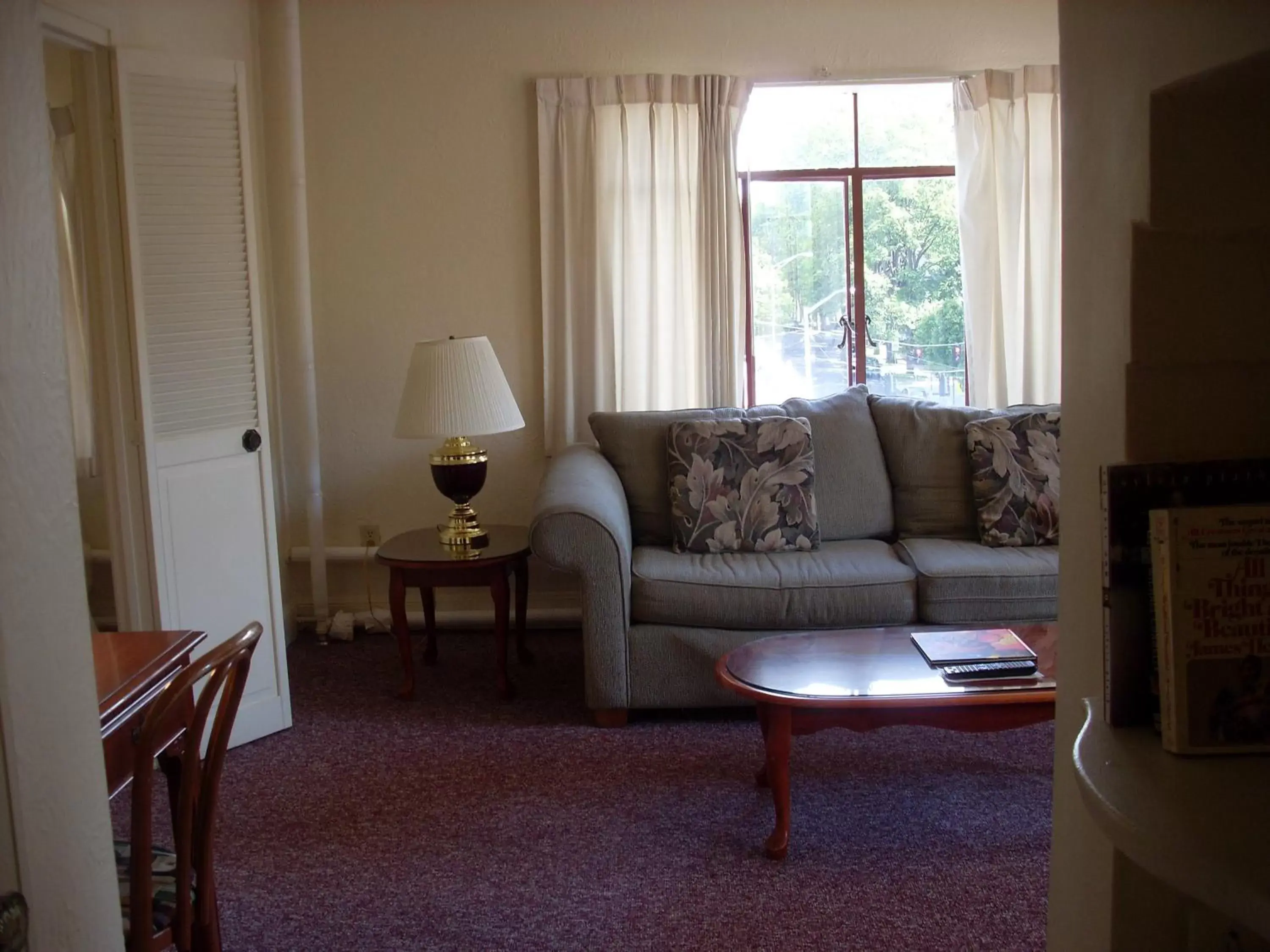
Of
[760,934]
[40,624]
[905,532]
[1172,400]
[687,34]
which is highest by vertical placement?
[687,34]

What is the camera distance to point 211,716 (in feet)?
11.4

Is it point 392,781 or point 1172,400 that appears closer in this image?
point 1172,400

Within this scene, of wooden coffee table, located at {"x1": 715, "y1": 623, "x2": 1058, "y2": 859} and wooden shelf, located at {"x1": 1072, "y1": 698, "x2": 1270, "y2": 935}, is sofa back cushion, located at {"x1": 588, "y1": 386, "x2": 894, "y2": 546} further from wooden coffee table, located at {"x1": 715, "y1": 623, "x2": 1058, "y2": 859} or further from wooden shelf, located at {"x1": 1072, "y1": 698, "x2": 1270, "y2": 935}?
wooden shelf, located at {"x1": 1072, "y1": 698, "x2": 1270, "y2": 935}

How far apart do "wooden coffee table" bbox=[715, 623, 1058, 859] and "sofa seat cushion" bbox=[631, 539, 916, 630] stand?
0.61 meters

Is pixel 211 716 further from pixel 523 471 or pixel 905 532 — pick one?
pixel 905 532

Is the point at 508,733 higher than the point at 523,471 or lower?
lower

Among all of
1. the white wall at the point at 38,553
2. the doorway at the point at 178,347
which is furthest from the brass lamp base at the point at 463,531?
the white wall at the point at 38,553

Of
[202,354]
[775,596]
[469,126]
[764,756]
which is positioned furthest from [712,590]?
[469,126]

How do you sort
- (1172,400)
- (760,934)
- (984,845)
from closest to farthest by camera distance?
(1172,400) < (760,934) < (984,845)

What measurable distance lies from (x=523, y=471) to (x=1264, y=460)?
149 inches

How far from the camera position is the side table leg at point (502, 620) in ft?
12.6

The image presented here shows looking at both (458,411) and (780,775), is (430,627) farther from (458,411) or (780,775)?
(780,775)

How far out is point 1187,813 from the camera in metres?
0.88

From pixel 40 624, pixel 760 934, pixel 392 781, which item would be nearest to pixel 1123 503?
pixel 40 624
